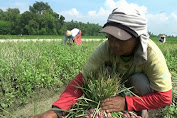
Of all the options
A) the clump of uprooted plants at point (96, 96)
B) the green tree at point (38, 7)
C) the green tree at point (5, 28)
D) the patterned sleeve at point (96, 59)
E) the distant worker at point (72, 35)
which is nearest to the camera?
the clump of uprooted plants at point (96, 96)

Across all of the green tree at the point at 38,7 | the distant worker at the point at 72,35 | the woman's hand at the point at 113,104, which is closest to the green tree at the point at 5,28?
the green tree at the point at 38,7

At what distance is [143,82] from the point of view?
1.50 meters

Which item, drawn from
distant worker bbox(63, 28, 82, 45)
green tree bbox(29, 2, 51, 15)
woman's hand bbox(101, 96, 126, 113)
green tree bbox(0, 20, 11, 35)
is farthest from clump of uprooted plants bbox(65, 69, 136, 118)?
green tree bbox(29, 2, 51, 15)

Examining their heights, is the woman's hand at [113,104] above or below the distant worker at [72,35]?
below

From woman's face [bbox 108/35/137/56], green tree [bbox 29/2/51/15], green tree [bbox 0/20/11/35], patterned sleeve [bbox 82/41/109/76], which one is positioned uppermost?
green tree [bbox 29/2/51/15]

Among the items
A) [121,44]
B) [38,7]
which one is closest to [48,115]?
[121,44]

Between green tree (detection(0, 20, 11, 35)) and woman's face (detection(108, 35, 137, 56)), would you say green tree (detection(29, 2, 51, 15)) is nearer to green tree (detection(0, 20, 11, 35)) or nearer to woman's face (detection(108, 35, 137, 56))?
green tree (detection(0, 20, 11, 35))

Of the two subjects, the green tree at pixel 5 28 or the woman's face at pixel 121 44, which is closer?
the woman's face at pixel 121 44

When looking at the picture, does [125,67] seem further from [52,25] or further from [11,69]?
[52,25]

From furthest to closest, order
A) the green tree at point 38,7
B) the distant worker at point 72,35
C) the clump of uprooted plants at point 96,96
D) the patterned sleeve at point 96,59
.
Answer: the green tree at point 38,7
the distant worker at point 72,35
the patterned sleeve at point 96,59
the clump of uprooted plants at point 96,96

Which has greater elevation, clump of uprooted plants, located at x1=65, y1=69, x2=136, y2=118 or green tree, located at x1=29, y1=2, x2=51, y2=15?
green tree, located at x1=29, y1=2, x2=51, y2=15

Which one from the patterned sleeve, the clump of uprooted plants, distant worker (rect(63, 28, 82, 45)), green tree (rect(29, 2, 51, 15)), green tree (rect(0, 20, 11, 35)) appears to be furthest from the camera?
green tree (rect(29, 2, 51, 15))

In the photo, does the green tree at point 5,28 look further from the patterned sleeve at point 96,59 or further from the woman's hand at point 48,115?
the woman's hand at point 48,115

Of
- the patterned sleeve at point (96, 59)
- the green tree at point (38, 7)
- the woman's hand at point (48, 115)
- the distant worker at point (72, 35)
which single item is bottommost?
the woman's hand at point (48, 115)
